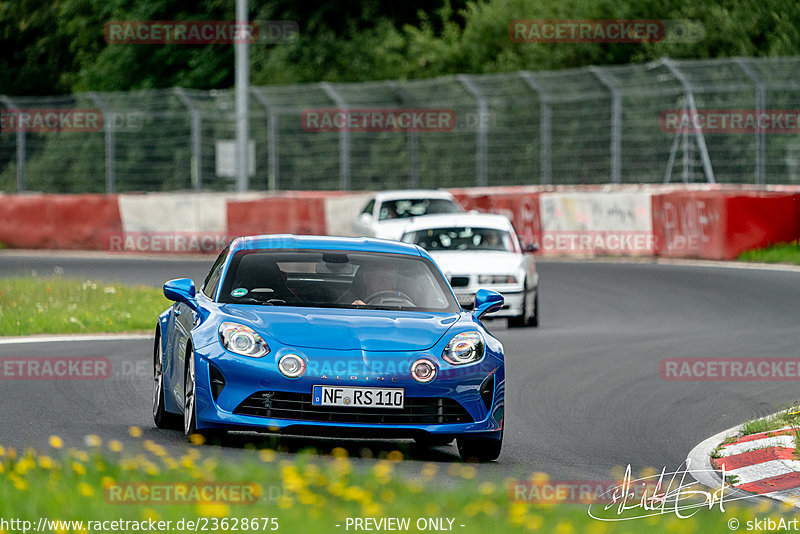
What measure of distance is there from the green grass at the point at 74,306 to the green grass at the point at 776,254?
10.0 metres

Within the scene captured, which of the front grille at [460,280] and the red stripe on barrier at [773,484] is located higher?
the front grille at [460,280]

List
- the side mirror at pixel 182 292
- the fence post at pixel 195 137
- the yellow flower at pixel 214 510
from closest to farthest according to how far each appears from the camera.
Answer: the yellow flower at pixel 214 510, the side mirror at pixel 182 292, the fence post at pixel 195 137

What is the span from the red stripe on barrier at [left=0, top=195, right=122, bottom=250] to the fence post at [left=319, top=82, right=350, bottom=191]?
204 inches

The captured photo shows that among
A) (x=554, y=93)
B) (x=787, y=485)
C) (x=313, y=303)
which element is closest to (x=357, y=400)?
(x=313, y=303)

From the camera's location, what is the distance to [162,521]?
19.7 ft

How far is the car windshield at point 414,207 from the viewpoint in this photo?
2605 cm

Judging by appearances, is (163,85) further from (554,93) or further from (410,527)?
(410,527)

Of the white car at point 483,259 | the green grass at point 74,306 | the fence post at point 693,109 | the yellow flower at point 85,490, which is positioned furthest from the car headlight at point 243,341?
the fence post at point 693,109

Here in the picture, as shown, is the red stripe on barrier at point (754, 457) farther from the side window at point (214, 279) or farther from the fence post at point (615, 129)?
the fence post at point (615, 129)

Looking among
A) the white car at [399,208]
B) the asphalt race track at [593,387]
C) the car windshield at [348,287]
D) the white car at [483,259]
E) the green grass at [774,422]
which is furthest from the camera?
the white car at [399,208]

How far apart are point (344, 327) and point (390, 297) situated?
40.4 inches

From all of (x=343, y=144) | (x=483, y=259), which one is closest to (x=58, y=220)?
(x=343, y=144)

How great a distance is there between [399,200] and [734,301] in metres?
7.44

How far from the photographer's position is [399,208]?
1037 inches
